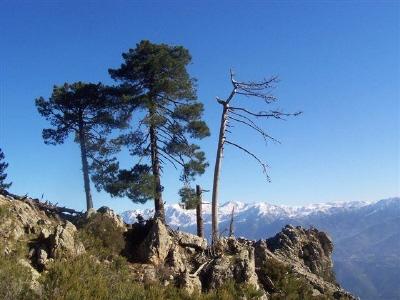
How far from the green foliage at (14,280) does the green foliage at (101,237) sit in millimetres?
3401

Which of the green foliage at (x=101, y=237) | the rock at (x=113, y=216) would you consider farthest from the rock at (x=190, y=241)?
the green foliage at (x=101, y=237)

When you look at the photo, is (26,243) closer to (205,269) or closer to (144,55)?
(205,269)

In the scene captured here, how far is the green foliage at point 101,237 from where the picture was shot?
17359 mm

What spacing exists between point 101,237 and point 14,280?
590 cm

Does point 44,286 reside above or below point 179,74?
below

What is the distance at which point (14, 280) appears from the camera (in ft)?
41.3

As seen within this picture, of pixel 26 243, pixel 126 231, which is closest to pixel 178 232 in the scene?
pixel 126 231

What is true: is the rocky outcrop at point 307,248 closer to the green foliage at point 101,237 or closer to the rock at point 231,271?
the rock at point 231,271

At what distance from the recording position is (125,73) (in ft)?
86.3

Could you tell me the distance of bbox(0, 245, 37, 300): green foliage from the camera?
39.8ft

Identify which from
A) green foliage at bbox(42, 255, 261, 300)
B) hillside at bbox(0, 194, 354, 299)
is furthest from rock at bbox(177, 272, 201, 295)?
green foliage at bbox(42, 255, 261, 300)

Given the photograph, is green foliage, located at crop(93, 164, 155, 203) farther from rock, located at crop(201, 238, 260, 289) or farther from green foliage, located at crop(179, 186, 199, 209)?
rock, located at crop(201, 238, 260, 289)

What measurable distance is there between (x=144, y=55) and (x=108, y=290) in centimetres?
1565

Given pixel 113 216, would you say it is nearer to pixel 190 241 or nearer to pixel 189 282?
pixel 190 241
